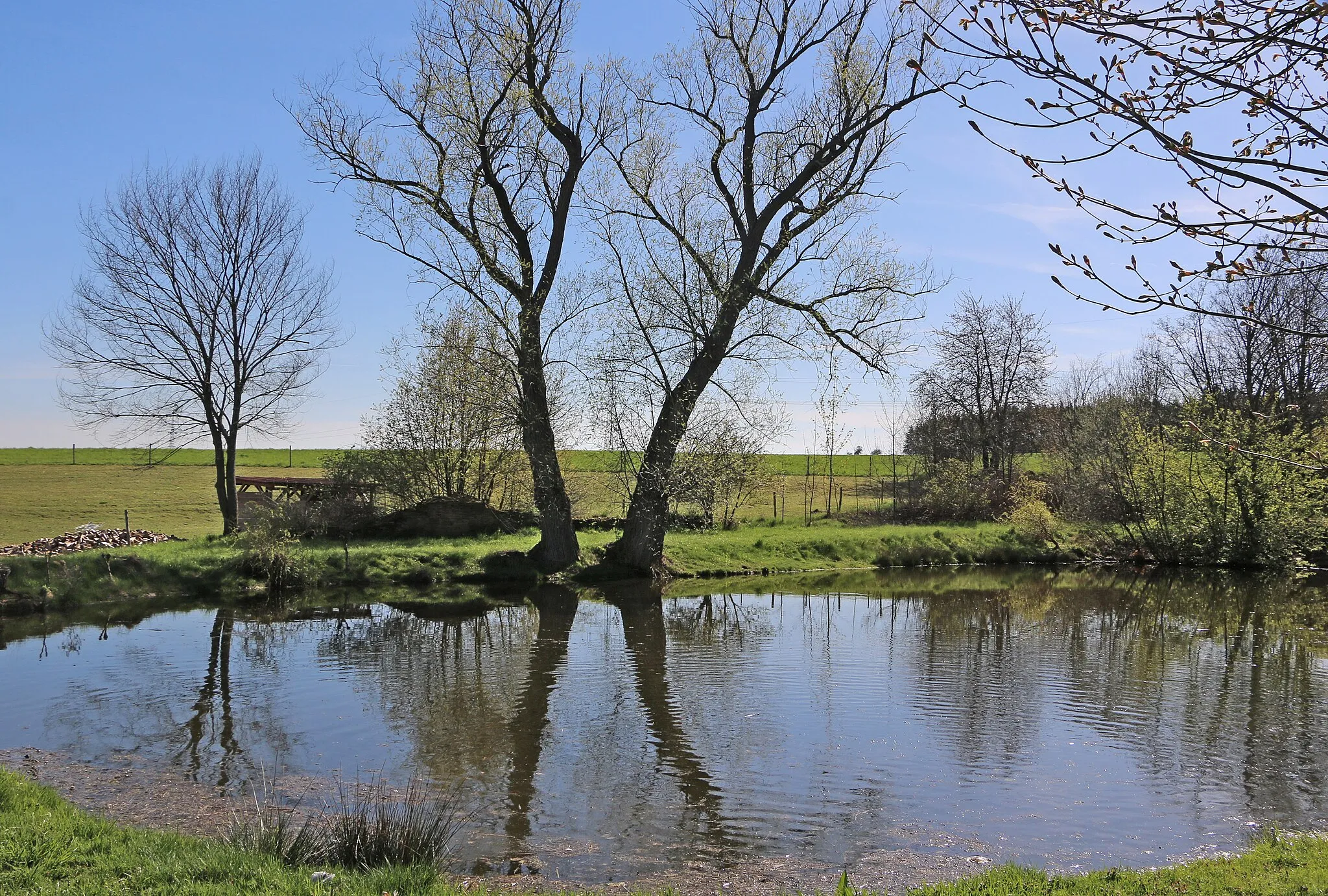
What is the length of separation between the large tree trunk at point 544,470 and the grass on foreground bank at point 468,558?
572 mm

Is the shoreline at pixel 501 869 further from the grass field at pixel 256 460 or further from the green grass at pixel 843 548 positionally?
the grass field at pixel 256 460

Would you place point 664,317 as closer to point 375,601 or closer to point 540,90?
point 540,90

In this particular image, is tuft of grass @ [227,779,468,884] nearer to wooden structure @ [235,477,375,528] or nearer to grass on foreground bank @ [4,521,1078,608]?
grass on foreground bank @ [4,521,1078,608]

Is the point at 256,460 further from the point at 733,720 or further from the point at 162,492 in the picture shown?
the point at 733,720

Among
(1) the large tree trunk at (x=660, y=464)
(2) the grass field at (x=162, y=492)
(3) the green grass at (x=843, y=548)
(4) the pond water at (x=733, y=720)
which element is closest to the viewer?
(4) the pond water at (x=733, y=720)

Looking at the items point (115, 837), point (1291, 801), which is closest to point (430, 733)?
point (115, 837)

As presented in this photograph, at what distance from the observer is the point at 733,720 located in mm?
11062

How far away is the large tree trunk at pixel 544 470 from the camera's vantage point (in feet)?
74.2

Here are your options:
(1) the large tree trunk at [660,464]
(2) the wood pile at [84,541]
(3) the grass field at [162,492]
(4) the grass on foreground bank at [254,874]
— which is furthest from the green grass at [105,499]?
(4) the grass on foreground bank at [254,874]

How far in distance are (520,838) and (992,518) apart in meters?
33.3

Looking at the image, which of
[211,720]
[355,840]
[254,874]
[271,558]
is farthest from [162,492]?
[254,874]

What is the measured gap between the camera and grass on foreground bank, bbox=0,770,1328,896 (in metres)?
5.23

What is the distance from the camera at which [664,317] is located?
22.8 m

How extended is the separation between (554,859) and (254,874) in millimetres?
2311
